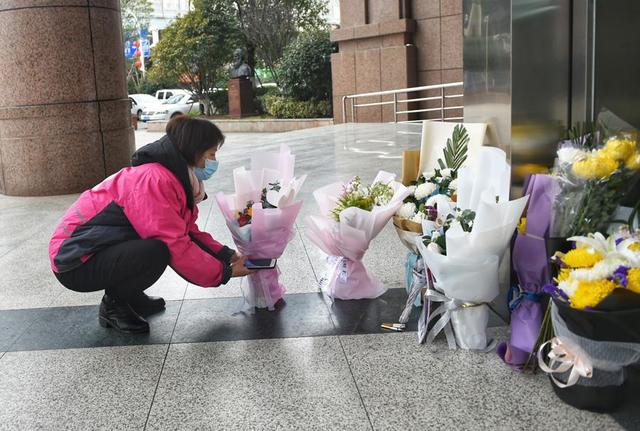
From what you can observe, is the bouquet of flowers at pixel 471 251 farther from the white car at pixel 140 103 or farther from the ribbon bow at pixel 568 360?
the white car at pixel 140 103

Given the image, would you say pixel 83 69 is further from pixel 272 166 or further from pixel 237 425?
pixel 237 425

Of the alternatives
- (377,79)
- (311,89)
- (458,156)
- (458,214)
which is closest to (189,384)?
(458,214)

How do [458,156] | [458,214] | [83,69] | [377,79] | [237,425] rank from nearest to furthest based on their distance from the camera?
[237,425] < [458,214] < [458,156] < [83,69] < [377,79]

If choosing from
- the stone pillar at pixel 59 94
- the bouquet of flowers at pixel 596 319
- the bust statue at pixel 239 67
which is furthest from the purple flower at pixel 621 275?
the bust statue at pixel 239 67

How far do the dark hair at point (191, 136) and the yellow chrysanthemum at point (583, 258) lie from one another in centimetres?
175

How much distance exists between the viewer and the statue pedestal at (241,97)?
88.2 ft

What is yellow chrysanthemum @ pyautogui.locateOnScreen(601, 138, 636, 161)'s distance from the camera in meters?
2.60

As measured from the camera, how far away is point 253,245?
11.9ft

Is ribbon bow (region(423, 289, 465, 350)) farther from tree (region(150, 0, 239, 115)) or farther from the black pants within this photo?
tree (region(150, 0, 239, 115))

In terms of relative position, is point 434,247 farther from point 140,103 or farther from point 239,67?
point 140,103

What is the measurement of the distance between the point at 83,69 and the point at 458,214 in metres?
6.44

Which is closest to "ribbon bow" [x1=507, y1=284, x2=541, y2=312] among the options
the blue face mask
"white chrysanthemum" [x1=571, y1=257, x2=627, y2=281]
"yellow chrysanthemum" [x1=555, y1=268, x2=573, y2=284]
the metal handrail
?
"yellow chrysanthemum" [x1=555, y1=268, x2=573, y2=284]

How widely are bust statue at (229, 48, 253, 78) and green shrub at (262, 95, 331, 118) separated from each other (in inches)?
137

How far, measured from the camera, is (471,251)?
2859 millimetres
